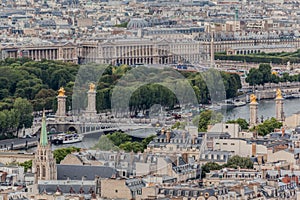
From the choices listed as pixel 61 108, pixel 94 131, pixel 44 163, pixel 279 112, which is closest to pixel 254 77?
pixel 61 108

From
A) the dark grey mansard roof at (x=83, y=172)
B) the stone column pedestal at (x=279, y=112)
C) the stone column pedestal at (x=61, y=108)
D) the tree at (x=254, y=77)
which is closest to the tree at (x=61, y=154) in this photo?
the dark grey mansard roof at (x=83, y=172)

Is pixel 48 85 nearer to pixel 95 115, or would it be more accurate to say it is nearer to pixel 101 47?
pixel 95 115

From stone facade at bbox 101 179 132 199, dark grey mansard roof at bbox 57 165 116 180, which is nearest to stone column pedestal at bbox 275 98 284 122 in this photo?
dark grey mansard roof at bbox 57 165 116 180

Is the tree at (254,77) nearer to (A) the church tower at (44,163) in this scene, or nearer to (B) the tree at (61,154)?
(B) the tree at (61,154)

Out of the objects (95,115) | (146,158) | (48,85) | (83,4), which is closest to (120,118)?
(95,115)

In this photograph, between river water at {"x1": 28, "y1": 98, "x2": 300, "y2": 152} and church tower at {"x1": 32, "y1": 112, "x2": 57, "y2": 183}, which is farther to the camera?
river water at {"x1": 28, "y1": 98, "x2": 300, "y2": 152}

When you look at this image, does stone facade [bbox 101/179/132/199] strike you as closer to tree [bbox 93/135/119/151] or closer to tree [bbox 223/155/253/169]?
tree [bbox 223/155/253/169]
